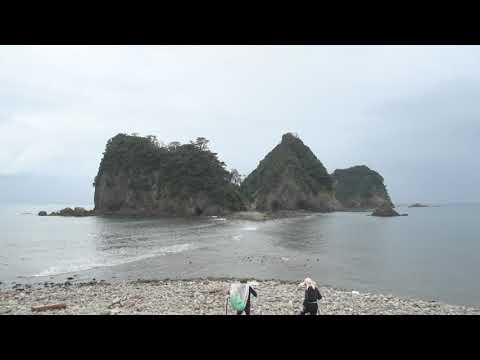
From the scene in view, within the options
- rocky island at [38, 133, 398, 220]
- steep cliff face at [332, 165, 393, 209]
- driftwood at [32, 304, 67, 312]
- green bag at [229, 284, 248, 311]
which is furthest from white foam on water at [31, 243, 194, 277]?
steep cliff face at [332, 165, 393, 209]

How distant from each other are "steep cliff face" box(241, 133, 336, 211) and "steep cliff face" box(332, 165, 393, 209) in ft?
118

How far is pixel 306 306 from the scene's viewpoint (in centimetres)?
895

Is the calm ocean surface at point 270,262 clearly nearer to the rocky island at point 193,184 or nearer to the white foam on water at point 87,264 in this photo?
the white foam on water at point 87,264

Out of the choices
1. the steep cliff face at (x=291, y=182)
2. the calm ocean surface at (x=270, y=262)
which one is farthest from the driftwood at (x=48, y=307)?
the steep cliff face at (x=291, y=182)

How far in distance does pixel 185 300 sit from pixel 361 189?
16897cm

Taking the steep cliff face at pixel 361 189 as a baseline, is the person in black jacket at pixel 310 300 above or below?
below

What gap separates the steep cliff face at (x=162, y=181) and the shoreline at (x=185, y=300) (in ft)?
247

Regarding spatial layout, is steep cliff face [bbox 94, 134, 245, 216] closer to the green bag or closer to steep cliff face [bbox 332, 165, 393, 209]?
the green bag

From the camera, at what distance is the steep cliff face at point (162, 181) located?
3652 inches

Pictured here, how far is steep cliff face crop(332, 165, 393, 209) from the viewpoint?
533ft
